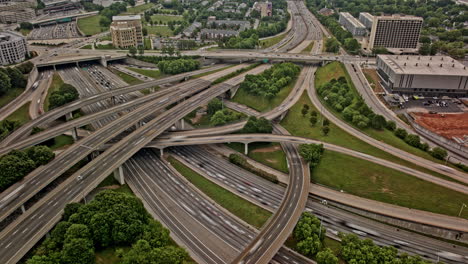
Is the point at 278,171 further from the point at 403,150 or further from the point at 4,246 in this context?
the point at 4,246

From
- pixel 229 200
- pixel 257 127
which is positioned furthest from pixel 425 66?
pixel 229 200

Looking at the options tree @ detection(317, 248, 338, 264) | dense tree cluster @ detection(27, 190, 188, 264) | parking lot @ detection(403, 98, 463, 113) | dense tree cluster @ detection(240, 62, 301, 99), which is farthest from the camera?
dense tree cluster @ detection(240, 62, 301, 99)

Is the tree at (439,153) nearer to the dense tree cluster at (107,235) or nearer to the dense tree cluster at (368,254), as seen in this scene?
the dense tree cluster at (368,254)

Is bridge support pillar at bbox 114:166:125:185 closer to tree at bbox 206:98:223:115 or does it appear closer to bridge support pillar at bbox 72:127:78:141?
bridge support pillar at bbox 72:127:78:141

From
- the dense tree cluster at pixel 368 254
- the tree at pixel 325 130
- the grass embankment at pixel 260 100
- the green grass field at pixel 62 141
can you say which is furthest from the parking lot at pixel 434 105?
the green grass field at pixel 62 141

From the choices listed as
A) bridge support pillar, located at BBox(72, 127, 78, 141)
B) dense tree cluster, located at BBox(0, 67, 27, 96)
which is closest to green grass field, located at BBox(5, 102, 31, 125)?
dense tree cluster, located at BBox(0, 67, 27, 96)

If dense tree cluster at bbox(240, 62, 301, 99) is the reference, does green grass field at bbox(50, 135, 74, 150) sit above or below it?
below

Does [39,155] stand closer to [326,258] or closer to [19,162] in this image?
[19,162]
